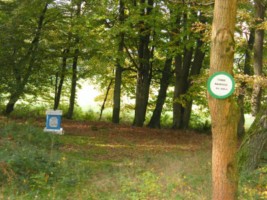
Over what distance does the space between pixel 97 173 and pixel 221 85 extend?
5.92m

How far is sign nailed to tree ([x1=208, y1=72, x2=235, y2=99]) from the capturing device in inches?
164

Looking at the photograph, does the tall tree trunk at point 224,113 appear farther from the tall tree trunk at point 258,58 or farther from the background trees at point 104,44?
the background trees at point 104,44

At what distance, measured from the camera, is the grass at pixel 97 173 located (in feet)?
22.6

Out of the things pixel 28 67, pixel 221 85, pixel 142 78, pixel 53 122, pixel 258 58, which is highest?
pixel 258 58

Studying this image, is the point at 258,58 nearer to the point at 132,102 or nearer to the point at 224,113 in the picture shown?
the point at 224,113

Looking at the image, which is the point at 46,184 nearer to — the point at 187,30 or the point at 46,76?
the point at 187,30

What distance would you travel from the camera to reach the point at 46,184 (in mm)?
7527

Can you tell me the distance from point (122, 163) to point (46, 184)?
3669 millimetres

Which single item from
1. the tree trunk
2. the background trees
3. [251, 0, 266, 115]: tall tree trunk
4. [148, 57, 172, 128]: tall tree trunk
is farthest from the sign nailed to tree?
[148, 57, 172, 128]: tall tree trunk

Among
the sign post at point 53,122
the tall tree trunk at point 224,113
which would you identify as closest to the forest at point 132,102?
the tall tree trunk at point 224,113

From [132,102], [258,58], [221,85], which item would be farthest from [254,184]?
[132,102]

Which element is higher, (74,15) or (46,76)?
(74,15)

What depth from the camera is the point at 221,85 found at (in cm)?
421

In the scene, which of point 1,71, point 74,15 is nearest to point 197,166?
point 1,71
